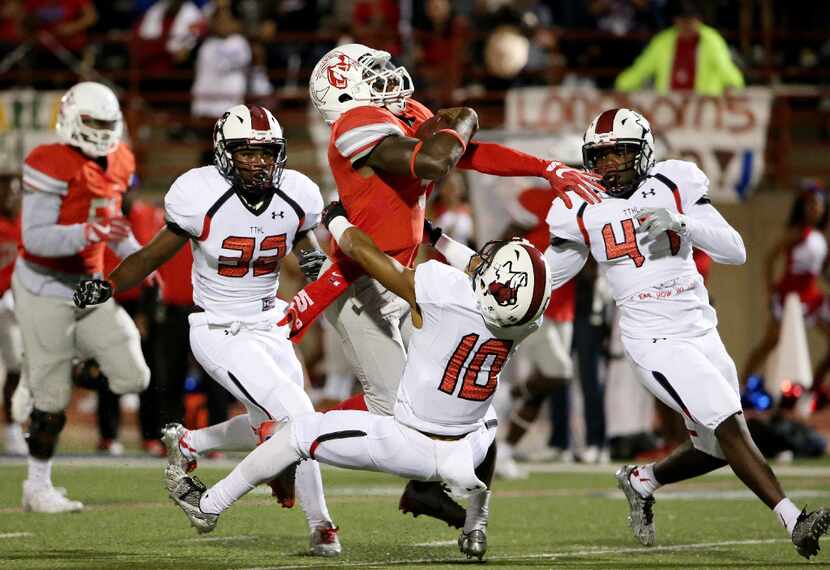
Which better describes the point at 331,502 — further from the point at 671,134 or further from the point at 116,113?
the point at 671,134

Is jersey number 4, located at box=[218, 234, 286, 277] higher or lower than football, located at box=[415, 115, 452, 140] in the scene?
lower

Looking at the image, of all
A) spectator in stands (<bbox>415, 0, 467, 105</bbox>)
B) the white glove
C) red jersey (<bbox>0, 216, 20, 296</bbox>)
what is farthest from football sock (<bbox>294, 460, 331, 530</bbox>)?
spectator in stands (<bbox>415, 0, 467, 105</bbox>)

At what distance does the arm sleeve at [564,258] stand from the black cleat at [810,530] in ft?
4.59

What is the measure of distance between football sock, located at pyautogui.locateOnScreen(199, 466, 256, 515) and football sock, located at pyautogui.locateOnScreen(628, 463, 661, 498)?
6.06 feet

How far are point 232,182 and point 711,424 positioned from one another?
7.15ft

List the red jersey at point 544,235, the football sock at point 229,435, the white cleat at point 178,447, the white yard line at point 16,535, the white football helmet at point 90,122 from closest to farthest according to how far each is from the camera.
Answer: the white cleat at point 178,447 → the football sock at point 229,435 → the white yard line at point 16,535 → the white football helmet at point 90,122 → the red jersey at point 544,235

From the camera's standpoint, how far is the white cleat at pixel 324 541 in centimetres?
668

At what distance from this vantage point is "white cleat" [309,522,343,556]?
6676 mm

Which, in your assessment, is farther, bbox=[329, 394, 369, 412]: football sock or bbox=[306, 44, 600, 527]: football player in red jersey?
bbox=[329, 394, 369, 412]: football sock

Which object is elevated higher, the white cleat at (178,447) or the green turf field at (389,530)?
the white cleat at (178,447)

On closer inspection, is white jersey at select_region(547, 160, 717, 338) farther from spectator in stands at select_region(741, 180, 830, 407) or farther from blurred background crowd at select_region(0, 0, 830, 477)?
spectator in stands at select_region(741, 180, 830, 407)

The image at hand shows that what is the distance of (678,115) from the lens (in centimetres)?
1325

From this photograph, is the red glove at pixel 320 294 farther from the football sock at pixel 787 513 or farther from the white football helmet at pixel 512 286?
the football sock at pixel 787 513

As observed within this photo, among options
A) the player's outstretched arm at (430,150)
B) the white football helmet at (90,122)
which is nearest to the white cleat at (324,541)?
the player's outstretched arm at (430,150)
